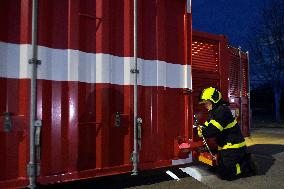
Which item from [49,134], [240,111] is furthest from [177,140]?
[240,111]

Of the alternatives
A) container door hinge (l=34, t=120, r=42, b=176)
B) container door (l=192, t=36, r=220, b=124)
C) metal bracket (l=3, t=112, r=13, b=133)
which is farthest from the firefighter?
metal bracket (l=3, t=112, r=13, b=133)

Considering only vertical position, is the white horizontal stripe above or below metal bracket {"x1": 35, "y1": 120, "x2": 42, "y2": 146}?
above

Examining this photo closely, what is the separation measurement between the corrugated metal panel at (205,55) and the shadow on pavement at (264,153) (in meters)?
1.83

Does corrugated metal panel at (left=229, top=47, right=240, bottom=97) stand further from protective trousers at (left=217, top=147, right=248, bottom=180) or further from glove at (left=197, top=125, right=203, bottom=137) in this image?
glove at (left=197, top=125, right=203, bottom=137)

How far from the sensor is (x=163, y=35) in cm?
458

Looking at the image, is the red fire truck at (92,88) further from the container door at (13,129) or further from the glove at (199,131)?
the glove at (199,131)

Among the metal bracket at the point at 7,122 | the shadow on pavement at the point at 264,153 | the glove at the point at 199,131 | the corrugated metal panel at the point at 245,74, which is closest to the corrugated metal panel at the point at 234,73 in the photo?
the corrugated metal panel at the point at 245,74

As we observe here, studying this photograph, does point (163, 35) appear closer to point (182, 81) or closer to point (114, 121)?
point (182, 81)

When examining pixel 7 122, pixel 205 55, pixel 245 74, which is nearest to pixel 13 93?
pixel 7 122

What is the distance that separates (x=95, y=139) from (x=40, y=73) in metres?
0.88

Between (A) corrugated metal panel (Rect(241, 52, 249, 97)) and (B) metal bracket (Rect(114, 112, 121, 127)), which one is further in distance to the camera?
(A) corrugated metal panel (Rect(241, 52, 249, 97))

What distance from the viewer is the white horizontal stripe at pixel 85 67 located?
3418 mm

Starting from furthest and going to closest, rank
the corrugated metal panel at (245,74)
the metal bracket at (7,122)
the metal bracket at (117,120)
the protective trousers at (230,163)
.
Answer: the corrugated metal panel at (245,74), the protective trousers at (230,163), the metal bracket at (117,120), the metal bracket at (7,122)

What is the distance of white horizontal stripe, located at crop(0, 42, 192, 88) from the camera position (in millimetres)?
3418
